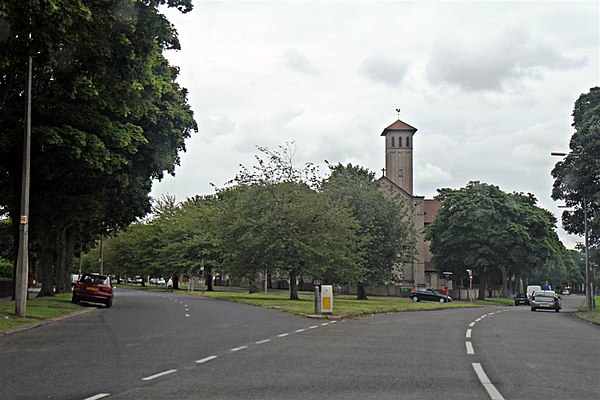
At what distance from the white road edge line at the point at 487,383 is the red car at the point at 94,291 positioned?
1011 inches

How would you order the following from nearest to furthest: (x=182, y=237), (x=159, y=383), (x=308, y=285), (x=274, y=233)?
(x=159, y=383), (x=274, y=233), (x=182, y=237), (x=308, y=285)

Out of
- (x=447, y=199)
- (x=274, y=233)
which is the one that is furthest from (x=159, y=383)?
(x=447, y=199)

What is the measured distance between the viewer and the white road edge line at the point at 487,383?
9.66 meters

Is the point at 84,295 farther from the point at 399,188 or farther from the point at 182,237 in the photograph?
the point at 399,188

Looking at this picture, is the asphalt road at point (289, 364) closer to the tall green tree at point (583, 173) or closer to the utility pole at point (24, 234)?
the utility pole at point (24, 234)

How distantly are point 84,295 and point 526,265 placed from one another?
52.1m

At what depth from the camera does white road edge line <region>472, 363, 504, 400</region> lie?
9656 mm

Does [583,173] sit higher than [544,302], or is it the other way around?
[583,173]

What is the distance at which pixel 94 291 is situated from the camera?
35.8m

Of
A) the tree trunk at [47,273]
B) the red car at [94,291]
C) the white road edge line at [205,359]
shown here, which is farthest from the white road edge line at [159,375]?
the tree trunk at [47,273]

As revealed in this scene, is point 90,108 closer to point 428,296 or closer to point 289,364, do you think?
point 289,364

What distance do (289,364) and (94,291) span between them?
977 inches

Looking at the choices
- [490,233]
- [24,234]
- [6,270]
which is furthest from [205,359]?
[490,233]

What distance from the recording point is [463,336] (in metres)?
20.8
